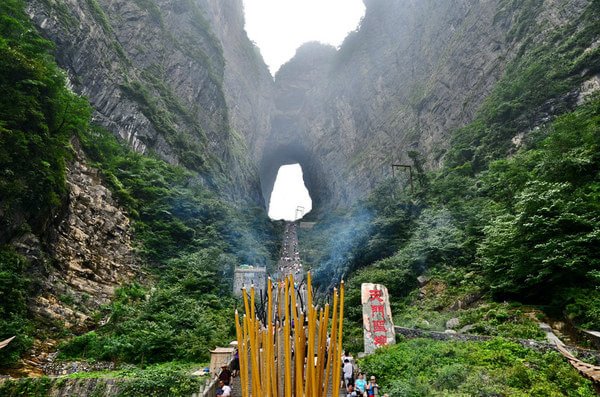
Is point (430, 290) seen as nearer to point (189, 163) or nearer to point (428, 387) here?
point (428, 387)

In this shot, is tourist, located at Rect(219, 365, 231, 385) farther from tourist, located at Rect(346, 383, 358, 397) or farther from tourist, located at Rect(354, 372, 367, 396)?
tourist, located at Rect(354, 372, 367, 396)

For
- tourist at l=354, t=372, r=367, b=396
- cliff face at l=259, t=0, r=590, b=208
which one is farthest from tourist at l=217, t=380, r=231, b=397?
cliff face at l=259, t=0, r=590, b=208

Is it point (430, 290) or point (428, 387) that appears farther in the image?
point (430, 290)

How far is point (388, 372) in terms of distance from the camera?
6.39 meters

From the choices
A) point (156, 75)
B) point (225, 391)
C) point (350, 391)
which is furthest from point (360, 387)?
point (156, 75)

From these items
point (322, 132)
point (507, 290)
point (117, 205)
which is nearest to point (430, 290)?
point (507, 290)

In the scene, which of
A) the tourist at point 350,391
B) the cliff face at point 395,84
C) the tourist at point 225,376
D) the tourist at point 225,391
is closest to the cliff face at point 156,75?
the cliff face at point 395,84

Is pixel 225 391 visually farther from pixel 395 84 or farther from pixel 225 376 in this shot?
pixel 395 84

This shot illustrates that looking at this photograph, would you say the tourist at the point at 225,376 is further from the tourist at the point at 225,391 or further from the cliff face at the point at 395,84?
the cliff face at the point at 395,84

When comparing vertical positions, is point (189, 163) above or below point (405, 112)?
below

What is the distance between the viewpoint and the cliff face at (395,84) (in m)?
23.3

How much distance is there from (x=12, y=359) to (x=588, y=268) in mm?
9971

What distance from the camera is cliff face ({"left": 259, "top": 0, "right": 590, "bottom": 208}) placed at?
23.3 m

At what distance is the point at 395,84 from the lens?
119ft
